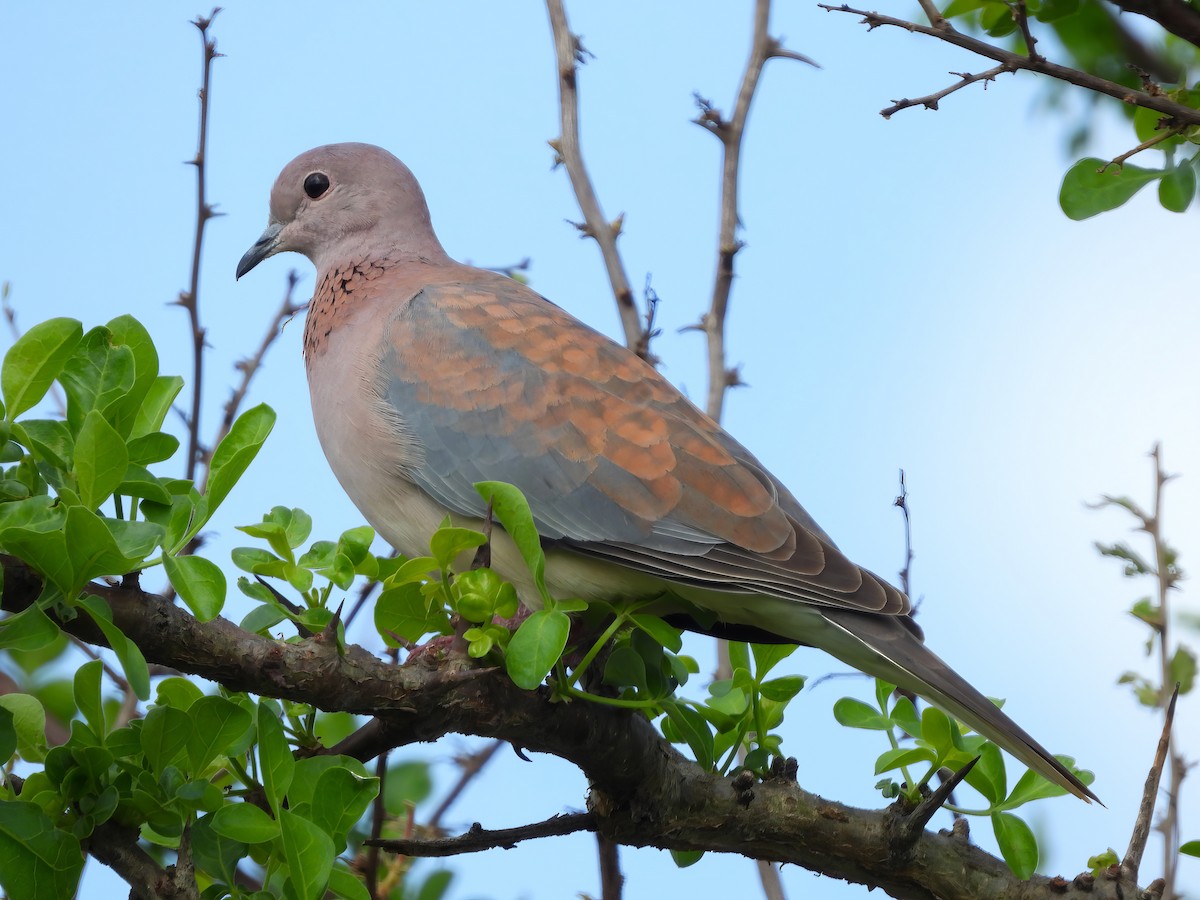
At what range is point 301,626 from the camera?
2133mm

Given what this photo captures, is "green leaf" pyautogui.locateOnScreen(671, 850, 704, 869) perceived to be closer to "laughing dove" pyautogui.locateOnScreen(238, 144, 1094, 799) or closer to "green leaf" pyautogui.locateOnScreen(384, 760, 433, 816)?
"laughing dove" pyautogui.locateOnScreen(238, 144, 1094, 799)

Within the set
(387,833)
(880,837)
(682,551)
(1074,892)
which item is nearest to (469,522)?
(682,551)

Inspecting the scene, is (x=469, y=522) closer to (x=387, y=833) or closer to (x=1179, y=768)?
(x=387, y=833)

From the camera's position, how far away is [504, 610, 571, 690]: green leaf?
204cm

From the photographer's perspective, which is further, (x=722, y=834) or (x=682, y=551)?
(x=682, y=551)

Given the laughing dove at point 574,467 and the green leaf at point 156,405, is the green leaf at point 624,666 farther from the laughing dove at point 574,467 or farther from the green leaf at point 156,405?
the green leaf at point 156,405

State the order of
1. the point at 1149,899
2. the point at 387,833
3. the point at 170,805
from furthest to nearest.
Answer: the point at 387,833 < the point at 1149,899 < the point at 170,805

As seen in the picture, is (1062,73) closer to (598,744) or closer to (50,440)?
(598,744)

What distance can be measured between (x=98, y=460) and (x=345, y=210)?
2.37 metres

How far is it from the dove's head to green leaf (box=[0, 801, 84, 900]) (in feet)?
7.42

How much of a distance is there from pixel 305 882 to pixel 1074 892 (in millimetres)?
1468

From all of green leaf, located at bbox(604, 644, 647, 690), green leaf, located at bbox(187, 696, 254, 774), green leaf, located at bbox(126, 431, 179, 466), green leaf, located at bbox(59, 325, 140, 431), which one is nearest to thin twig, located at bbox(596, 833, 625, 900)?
green leaf, located at bbox(604, 644, 647, 690)

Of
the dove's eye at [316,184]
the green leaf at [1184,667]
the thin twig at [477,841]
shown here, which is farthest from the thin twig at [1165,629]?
the dove's eye at [316,184]

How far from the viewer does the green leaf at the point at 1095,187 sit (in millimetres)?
2768
